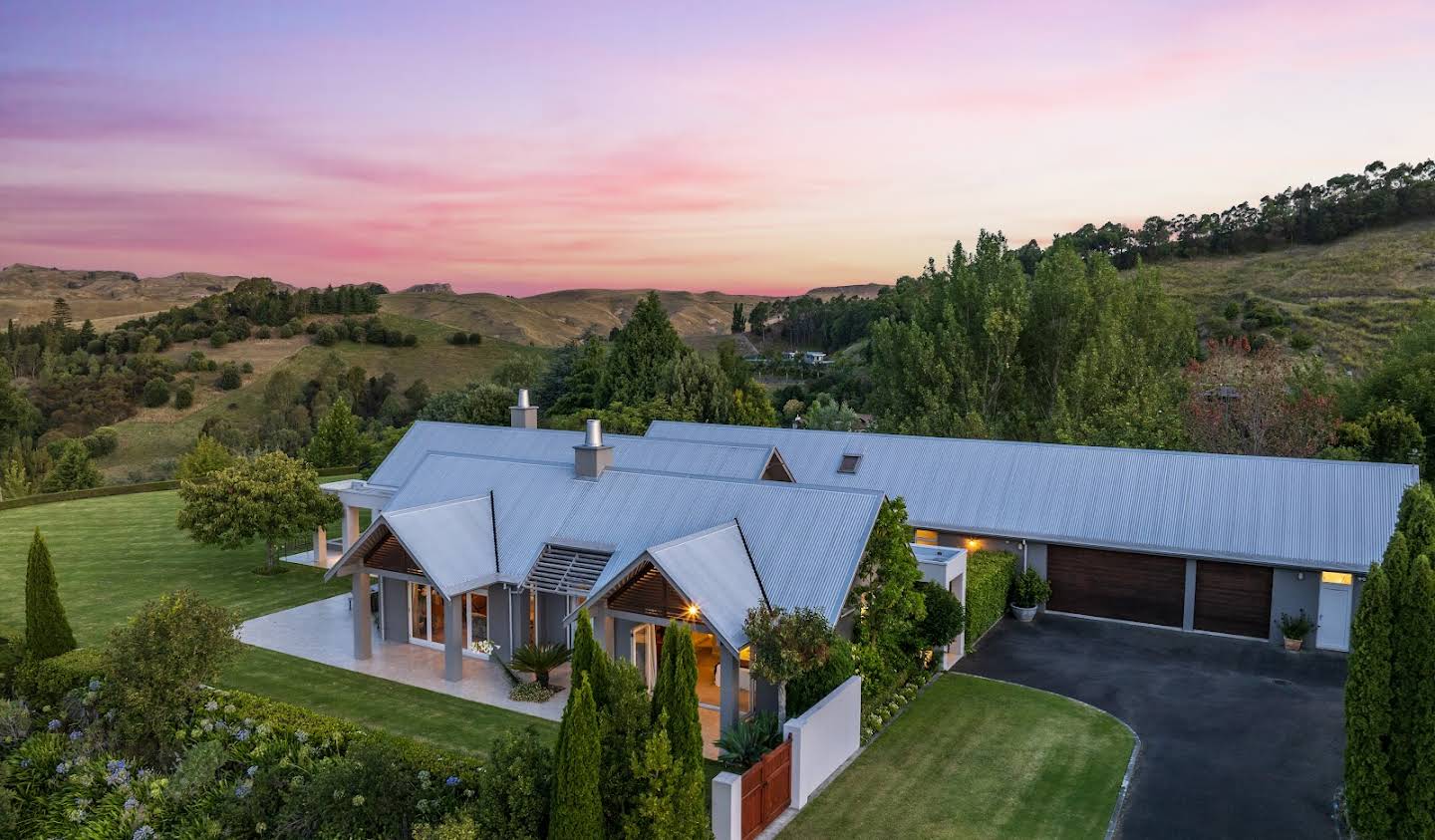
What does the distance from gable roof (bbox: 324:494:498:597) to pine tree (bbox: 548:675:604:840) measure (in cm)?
987

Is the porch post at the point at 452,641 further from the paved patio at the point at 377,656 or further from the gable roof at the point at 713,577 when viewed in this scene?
the gable roof at the point at 713,577

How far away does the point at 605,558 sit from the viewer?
20812 millimetres

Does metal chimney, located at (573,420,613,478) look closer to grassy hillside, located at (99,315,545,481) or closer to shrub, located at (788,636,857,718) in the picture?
shrub, located at (788,636,857,718)

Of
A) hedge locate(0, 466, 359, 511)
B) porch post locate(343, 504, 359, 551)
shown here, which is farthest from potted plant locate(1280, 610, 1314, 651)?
hedge locate(0, 466, 359, 511)

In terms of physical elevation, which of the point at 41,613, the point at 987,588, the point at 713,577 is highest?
the point at 713,577

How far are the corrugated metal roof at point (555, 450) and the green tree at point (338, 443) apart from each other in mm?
27856

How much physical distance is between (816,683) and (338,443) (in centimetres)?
5027

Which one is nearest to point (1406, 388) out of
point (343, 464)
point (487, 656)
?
point (487, 656)

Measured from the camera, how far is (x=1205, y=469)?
26.0 meters

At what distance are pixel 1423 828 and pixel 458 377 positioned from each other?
108779 mm

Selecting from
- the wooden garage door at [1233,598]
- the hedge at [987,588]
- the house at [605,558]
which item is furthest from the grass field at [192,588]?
the wooden garage door at [1233,598]

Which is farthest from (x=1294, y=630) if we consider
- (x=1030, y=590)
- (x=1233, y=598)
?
(x=1030, y=590)

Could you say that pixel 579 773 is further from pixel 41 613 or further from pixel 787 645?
pixel 41 613

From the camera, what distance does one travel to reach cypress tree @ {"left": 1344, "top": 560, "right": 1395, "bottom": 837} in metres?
12.4
